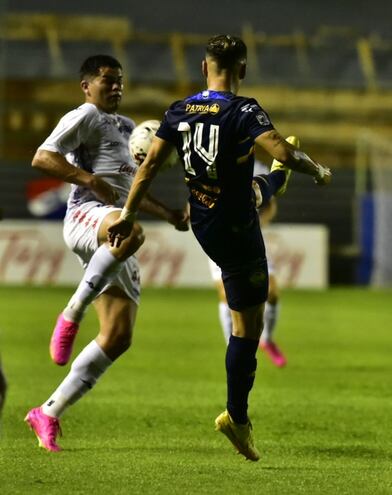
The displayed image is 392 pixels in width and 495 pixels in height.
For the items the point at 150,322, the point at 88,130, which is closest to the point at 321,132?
the point at 150,322

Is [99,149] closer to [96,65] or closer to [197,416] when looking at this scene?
[96,65]

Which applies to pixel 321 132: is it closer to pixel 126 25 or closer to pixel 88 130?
pixel 126 25

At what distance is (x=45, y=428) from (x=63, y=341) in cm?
47

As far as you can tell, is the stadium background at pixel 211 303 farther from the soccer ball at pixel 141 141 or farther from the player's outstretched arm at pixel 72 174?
the soccer ball at pixel 141 141

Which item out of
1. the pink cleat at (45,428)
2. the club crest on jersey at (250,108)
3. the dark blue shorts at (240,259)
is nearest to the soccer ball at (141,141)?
the dark blue shorts at (240,259)

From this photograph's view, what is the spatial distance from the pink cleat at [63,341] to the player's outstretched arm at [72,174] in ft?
2.30

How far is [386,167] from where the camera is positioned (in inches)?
998

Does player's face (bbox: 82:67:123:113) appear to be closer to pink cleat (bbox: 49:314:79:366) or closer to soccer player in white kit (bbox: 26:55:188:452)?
soccer player in white kit (bbox: 26:55:188:452)

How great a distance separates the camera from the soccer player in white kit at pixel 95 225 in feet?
22.5

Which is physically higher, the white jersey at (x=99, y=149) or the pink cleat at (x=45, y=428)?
the white jersey at (x=99, y=149)

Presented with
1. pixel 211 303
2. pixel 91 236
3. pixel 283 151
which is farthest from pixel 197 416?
pixel 211 303

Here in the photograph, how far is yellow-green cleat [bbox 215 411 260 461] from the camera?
20.8ft

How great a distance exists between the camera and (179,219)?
7184 millimetres

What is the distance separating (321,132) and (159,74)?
13.1ft
